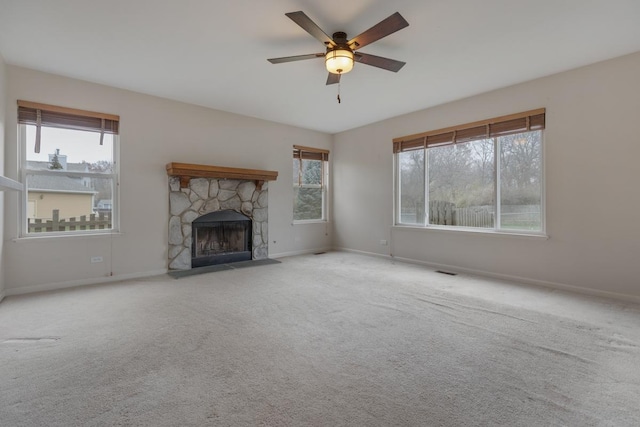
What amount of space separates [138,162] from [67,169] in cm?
83

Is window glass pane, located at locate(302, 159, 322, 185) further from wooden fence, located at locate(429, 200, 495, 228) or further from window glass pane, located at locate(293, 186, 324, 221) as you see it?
wooden fence, located at locate(429, 200, 495, 228)

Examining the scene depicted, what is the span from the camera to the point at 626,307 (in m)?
3.06

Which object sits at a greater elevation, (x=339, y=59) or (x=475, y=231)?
(x=339, y=59)

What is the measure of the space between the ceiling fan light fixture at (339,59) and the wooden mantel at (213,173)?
274 cm

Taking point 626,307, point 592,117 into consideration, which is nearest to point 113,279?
point 626,307

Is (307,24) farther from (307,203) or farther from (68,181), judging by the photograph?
(307,203)

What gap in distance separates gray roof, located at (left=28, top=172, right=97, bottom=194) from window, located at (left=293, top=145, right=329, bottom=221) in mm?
3527

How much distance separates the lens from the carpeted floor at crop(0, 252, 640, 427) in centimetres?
155

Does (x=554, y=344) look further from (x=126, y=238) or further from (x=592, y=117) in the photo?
(x=126, y=238)

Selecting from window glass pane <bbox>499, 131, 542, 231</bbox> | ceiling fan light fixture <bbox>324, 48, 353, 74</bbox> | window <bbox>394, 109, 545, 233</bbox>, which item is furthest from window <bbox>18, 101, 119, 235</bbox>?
window glass pane <bbox>499, 131, 542, 231</bbox>

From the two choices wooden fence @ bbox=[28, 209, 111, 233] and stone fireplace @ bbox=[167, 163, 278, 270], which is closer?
wooden fence @ bbox=[28, 209, 111, 233]

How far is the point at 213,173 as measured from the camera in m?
4.75

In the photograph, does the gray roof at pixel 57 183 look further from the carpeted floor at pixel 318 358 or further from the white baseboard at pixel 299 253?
the white baseboard at pixel 299 253

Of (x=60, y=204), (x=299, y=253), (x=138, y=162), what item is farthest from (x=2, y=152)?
(x=299, y=253)
